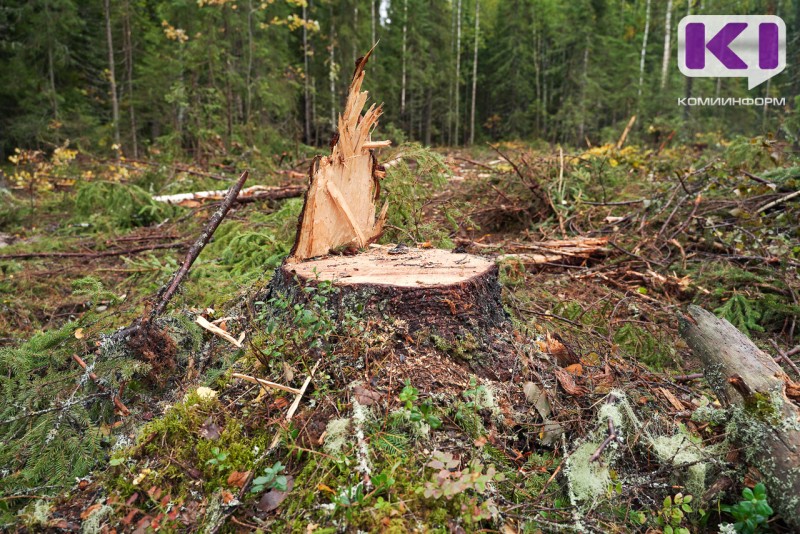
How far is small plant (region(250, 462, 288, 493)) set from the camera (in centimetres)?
161

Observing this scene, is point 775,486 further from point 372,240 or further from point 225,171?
point 225,171

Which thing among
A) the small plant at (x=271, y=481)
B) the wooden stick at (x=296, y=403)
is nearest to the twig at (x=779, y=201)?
the wooden stick at (x=296, y=403)

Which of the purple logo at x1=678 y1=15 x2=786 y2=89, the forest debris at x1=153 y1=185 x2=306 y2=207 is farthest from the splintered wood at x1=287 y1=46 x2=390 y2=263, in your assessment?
the purple logo at x1=678 y1=15 x2=786 y2=89

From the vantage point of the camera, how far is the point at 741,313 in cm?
367

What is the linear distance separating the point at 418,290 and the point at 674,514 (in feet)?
4.28

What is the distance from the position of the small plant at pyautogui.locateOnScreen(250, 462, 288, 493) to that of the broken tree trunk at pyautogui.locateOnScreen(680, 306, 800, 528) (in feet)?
5.57

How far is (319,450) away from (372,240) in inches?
74.4

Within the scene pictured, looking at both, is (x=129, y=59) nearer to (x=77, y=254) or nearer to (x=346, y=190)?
(x=77, y=254)

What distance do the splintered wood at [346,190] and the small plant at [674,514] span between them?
7.13ft

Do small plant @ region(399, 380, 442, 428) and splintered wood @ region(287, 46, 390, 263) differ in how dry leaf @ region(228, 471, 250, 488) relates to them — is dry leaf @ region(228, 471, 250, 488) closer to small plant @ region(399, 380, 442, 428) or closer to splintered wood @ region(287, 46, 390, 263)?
small plant @ region(399, 380, 442, 428)

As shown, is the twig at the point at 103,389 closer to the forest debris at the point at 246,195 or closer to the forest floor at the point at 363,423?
the forest floor at the point at 363,423

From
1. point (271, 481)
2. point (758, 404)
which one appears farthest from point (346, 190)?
point (758, 404)

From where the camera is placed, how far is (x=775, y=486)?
155 centimetres

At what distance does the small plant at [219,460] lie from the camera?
1711 millimetres
